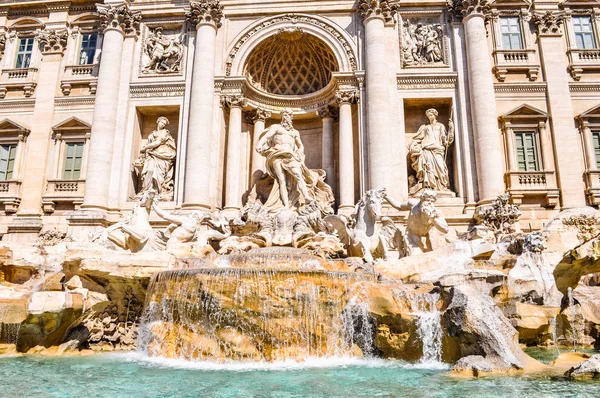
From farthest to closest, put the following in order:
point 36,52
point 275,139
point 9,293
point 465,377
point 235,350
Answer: point 36,52 < point 275,139 < point 9,293 < point 235,350 < point 465,377

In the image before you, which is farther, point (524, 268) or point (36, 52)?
point (36, 52)

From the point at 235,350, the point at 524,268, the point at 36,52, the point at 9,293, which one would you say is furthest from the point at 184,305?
the point at 36,52

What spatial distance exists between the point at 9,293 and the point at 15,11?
16.8m

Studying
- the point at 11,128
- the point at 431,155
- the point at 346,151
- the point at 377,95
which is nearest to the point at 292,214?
the point at 346,151

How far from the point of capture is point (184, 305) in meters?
8.85

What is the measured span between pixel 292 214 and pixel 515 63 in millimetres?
10919

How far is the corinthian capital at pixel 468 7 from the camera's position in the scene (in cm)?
1725

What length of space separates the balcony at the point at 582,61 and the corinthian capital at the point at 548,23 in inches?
41.6

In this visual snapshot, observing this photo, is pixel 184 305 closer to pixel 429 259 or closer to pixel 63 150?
pixel 429 259

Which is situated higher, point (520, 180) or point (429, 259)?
point (520, 180)

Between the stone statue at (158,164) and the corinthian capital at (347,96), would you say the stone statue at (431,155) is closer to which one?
the corinthian capital at (347,96)

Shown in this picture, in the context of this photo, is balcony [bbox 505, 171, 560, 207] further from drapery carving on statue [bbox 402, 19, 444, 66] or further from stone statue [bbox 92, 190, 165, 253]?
stone statue [bbox 92, 190, 165, 253]

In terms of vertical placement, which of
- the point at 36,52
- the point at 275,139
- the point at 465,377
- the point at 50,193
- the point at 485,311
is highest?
the point at 36,52

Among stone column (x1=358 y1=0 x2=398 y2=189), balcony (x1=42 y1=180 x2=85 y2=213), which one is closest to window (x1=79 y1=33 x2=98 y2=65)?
balcony (x1=42 y1=180 x2=85 y2=213)
